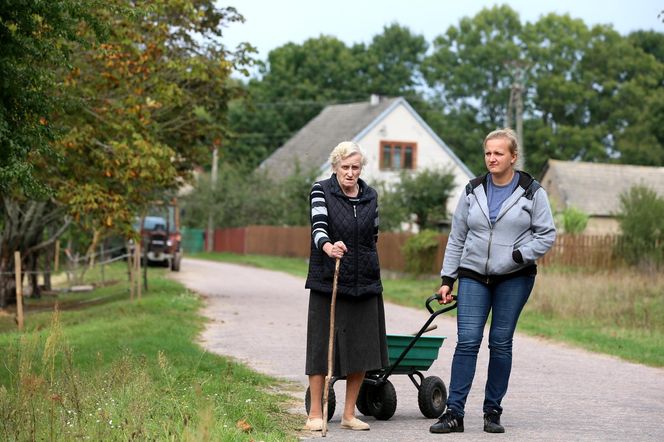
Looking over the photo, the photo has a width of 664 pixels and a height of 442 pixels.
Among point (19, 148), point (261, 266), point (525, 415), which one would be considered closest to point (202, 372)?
point (19, 148)

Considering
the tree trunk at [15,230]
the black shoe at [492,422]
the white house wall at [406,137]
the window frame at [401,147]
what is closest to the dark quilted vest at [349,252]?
the black shoe at [492,422]

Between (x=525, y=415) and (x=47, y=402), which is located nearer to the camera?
(x=47, y=402)

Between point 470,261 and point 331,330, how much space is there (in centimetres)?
102

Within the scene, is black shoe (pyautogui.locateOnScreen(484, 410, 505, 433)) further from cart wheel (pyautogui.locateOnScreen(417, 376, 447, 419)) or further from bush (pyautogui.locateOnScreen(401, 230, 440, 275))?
bush (pyautogui.locateOnScreen(401, 230, 440, 275))

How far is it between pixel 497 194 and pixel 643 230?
943 inches

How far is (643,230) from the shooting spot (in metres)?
31.1

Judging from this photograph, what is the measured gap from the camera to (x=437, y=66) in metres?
80.4

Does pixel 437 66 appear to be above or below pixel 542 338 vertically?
above

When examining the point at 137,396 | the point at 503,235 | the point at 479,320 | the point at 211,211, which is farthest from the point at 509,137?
the point at 211,211

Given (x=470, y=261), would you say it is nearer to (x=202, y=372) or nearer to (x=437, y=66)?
(x=202, y=372)

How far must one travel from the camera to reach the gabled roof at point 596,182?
62188mm

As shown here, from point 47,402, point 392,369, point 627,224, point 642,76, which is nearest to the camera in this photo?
point 47,402

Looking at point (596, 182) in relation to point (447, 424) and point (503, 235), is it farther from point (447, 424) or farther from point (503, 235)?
point (447, 424)

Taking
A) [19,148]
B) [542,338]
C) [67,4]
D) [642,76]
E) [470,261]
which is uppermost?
[642,76]
